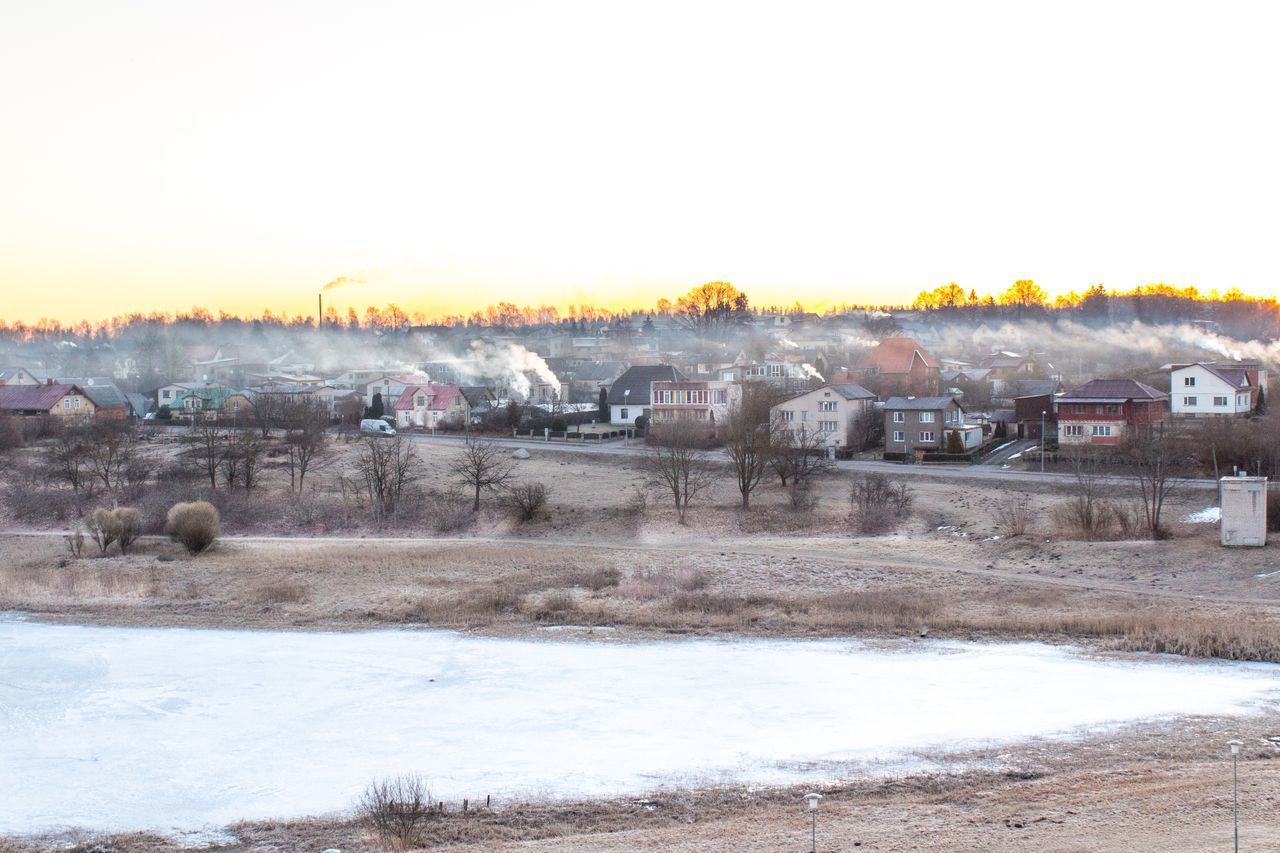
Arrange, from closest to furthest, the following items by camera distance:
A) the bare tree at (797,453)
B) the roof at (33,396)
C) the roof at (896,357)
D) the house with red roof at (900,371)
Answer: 1. the bare tree at (797,453)
2. the roof at (33,396)
3. the house with red roof at (900,371)
4. the roof at (896,357)

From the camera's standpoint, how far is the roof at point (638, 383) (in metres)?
55.1

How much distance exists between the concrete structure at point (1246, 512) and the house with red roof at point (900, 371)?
37.4 metres

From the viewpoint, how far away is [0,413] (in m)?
50.7

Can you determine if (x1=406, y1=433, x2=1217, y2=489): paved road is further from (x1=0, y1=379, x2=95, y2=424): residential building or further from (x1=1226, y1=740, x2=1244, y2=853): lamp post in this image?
(x1=1226, y1=740, x2=1244, y2=853): lamp post

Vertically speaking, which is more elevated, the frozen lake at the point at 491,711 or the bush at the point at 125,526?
the bush at the point at 125,526

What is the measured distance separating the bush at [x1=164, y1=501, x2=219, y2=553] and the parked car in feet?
74.1

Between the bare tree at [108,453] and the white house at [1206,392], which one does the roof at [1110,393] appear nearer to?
the white house at [1206,392]

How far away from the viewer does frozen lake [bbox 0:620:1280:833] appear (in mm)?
12578

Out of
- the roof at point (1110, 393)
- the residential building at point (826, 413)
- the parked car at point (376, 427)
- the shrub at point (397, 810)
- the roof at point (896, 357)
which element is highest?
the roof at point (896, 357)

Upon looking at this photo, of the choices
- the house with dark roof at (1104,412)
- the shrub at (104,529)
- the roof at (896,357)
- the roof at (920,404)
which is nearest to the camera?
the shrub at (104,529)

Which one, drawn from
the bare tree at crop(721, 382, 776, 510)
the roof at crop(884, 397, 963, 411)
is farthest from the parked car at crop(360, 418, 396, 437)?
the roof at crop(884, 397, 963, 411)

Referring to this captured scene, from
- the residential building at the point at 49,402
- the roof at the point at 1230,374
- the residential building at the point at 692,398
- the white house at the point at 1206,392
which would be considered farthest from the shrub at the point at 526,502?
the residential building at the point at 49,402

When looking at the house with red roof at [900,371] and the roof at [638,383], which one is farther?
the house with red roof at [900,371]

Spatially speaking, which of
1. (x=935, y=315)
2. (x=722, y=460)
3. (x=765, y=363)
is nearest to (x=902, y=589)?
(x=722, y=460)
